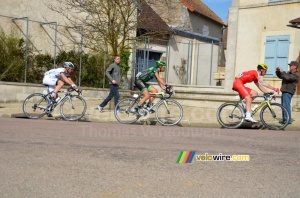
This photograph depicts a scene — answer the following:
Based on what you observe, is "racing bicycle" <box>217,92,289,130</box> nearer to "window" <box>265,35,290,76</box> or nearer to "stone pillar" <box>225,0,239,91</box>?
"window" <box>265,35,290,76</box>

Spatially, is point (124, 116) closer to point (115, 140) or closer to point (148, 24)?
point (115, 140)

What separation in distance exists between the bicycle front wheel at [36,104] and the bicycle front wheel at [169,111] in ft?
11.2

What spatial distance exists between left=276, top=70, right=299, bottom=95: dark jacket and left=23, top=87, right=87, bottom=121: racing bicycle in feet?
18.9

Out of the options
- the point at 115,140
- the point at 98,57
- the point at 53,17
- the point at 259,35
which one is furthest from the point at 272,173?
the point at 53,17

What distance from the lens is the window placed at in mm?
17114

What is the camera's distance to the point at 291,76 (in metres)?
10.9

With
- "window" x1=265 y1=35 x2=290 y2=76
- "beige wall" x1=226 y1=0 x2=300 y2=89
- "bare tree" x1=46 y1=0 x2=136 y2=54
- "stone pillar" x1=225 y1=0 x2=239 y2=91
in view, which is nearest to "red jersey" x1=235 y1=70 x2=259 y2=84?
"bare tree" x1=46 y1=0 x2=136 y2=54

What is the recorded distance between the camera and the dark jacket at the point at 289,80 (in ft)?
35.6

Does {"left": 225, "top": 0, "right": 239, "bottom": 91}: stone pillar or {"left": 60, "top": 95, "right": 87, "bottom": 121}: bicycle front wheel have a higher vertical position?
{"left": 225, "top": 0, "right": 239, "bottom": 91}: stone pillar


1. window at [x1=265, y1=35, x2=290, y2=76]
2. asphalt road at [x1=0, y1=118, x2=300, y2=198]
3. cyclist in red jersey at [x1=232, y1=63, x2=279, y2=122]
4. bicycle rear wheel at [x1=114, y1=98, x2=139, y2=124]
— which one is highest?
window at [x1=265, y1=35, x2=290, y2=76]

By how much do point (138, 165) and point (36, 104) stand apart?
21.5 ft

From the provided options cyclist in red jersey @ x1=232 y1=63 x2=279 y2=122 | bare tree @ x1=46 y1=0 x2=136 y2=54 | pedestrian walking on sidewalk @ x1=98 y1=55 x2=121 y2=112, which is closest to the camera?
cyclist in red jersey @ x1=232 y1=63 x2=279 y2=122

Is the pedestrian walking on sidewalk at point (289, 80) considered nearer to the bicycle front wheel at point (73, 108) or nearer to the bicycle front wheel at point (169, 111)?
the bicycle front wheel at point (169, 111)

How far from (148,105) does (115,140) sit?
3.13 meters
